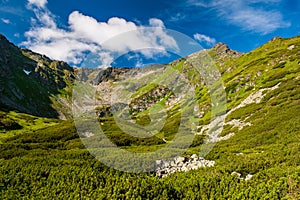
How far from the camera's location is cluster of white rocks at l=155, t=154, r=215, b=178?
105 feet

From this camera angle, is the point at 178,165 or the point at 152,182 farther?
the point at 178,165

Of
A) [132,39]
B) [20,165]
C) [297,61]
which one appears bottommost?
[20,165]

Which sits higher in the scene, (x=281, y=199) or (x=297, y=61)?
Result: (x=297, y=61)

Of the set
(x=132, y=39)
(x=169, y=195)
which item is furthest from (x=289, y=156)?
(x=132, y=39)

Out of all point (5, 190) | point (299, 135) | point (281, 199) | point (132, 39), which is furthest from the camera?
point (299, 135)

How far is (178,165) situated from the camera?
3312 cm

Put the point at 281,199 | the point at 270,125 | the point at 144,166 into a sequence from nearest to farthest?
the point at 281,199 < the point at 144,166 < the point at 270,125

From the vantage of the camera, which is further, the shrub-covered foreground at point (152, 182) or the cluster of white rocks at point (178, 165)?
the cluster of white rocks at point (178, 165)

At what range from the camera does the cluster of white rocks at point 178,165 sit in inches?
1257

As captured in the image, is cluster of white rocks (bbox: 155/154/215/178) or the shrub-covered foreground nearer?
the shrub-covered foreground

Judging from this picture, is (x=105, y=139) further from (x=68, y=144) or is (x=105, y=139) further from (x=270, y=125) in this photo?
(x=270, y=125)

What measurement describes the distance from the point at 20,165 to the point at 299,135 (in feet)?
128

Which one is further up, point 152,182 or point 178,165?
point 178,165

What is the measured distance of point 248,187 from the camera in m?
21.4
